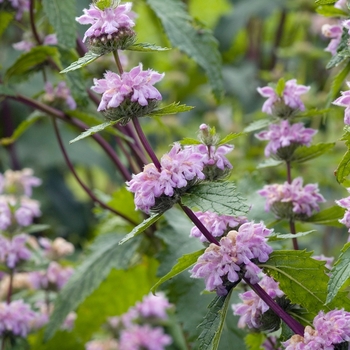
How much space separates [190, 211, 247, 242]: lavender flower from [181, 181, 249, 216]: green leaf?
0.16ft

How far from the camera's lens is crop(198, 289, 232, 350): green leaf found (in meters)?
0.54

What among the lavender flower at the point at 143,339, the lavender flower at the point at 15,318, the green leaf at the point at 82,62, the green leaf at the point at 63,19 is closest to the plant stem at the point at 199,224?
the green leaf at the point at 82,62

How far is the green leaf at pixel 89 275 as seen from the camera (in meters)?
0.96

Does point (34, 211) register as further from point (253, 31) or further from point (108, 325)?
point (253, 31)

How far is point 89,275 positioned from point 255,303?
1.46ft

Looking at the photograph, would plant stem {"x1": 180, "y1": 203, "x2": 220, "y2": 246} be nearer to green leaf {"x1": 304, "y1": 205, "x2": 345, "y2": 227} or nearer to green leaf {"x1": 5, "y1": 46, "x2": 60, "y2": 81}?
green leaf {"x1": 304, "y1": 205, "x2": 345, "y2": 227}

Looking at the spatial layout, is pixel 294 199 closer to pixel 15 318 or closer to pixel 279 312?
pixel 279 312

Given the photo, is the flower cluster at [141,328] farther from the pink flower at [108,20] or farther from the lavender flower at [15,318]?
the pink flower at [108,20]

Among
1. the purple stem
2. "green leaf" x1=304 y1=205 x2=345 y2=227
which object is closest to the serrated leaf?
"green leaf" x1=304 y1=205 x2=345 y2=227

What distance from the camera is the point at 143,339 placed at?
4.00 ft

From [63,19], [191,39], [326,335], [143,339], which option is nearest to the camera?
[326,335]

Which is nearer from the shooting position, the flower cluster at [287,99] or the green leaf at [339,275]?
the green leaf at [339,275]

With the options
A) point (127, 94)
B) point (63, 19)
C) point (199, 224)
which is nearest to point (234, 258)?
point (199, 224)

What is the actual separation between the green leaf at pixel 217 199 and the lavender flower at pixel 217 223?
0.05m
